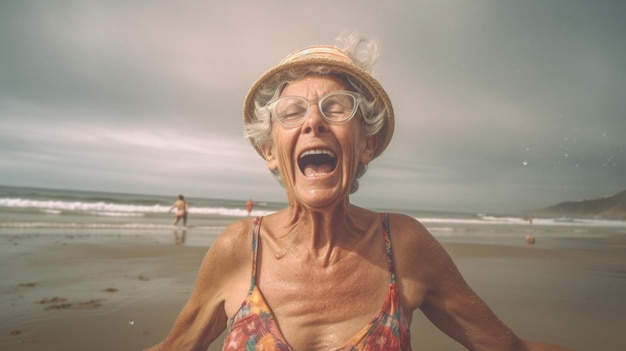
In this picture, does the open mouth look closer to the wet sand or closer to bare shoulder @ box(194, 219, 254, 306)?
bare shoulder @ box(194, 219, 254, 306)

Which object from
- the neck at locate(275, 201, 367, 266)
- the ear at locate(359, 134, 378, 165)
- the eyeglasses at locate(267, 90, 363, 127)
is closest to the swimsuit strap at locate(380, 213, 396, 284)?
the neck at locate(275, 201, 367, 266)

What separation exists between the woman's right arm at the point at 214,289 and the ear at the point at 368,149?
2.38ft

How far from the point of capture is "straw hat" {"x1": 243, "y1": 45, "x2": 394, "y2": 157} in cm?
174

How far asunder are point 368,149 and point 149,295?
17.6 feet

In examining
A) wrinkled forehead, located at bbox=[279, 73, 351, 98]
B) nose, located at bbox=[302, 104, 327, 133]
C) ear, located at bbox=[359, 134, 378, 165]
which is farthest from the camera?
ear, located at bbox=[359, 134, 378, 165]

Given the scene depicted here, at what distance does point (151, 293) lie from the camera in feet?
19.6

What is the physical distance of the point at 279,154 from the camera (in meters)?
1.82

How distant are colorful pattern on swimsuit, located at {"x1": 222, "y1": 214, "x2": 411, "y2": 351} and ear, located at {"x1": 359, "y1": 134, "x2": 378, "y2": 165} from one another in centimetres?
61

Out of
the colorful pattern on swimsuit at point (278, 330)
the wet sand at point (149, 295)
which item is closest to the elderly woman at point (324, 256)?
the colorful pattern on swimsuit at point (278, 330)

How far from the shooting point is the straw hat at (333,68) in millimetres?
1738

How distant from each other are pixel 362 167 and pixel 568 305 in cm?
589

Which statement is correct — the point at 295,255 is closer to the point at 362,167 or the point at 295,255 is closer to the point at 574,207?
the point at 362,167

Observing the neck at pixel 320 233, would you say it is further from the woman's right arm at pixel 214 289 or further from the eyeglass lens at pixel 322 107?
the eyeglass lens at pixel 322 107

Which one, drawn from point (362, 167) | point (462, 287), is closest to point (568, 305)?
point (462, 287)
